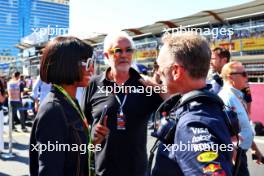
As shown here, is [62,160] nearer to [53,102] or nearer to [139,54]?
[53,102]

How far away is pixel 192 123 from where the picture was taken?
1.29 metres

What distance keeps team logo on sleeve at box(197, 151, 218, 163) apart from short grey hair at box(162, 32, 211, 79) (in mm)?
390

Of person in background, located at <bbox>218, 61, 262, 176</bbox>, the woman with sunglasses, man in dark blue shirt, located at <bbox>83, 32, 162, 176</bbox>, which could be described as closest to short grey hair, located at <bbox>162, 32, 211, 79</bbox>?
the woman with sunglasses

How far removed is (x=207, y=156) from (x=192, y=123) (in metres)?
0.14

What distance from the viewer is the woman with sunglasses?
1.74 m

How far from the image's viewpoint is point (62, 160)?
1764 millimetres

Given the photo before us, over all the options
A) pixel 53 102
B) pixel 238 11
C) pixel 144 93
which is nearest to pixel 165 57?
pixel 53 102

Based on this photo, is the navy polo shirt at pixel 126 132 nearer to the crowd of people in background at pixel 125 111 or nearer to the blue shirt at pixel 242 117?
the crowd of people in background at pixel 125 111

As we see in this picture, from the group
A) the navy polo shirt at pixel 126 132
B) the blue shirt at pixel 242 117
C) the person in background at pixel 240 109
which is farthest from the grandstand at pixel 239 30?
the navy polo shirt at pixel 126 132

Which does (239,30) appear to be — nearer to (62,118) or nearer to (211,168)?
(62,118)

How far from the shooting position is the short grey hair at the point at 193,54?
1.48 m

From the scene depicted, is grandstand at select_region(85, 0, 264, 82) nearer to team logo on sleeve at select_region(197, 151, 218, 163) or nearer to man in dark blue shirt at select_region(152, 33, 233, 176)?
man in dark blue shirt at select_region(152, 33, 233, 176)

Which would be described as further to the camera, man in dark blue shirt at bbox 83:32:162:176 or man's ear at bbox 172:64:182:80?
man in dark blue shirt at bbox 83:32:162:176

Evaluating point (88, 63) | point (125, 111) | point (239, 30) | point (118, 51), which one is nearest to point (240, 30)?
point (239, 30)
